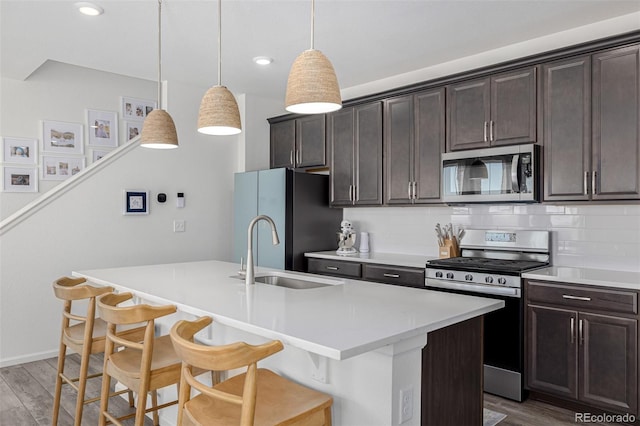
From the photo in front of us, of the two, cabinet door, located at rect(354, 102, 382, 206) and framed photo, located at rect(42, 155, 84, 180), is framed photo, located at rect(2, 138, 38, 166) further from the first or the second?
cabinet door, located at rect(354, 102, 382, 206)

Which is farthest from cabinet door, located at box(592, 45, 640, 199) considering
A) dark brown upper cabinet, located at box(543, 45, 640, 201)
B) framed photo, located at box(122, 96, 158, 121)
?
framed photo, located at box(122, 96, 158, 121)

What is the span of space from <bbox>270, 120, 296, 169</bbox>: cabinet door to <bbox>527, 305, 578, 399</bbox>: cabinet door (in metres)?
3.05

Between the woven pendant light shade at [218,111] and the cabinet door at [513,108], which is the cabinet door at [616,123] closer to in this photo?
the cabinet door at [513,108]

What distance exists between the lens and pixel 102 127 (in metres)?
5.62

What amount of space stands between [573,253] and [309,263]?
2.34m

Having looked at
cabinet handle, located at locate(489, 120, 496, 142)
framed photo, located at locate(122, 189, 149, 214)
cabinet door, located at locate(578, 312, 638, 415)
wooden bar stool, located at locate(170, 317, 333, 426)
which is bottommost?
cabinet door, located at locate(578, 312, 638, 415)

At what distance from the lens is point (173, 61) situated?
4.19m

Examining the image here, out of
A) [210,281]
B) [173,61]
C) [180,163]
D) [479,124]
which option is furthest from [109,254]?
[479,124]

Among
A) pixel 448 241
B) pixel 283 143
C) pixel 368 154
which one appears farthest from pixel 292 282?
pixel 283 143

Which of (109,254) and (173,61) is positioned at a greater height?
(173,61)

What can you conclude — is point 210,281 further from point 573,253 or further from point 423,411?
point 573,253

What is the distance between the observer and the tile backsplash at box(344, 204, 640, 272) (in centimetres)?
321

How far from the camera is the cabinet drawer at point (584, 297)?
270 centimetres

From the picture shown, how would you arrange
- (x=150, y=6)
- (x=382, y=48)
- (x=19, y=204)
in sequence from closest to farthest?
(x=150, y=6) → (x=382, y=48) → (x=19, y=204)
